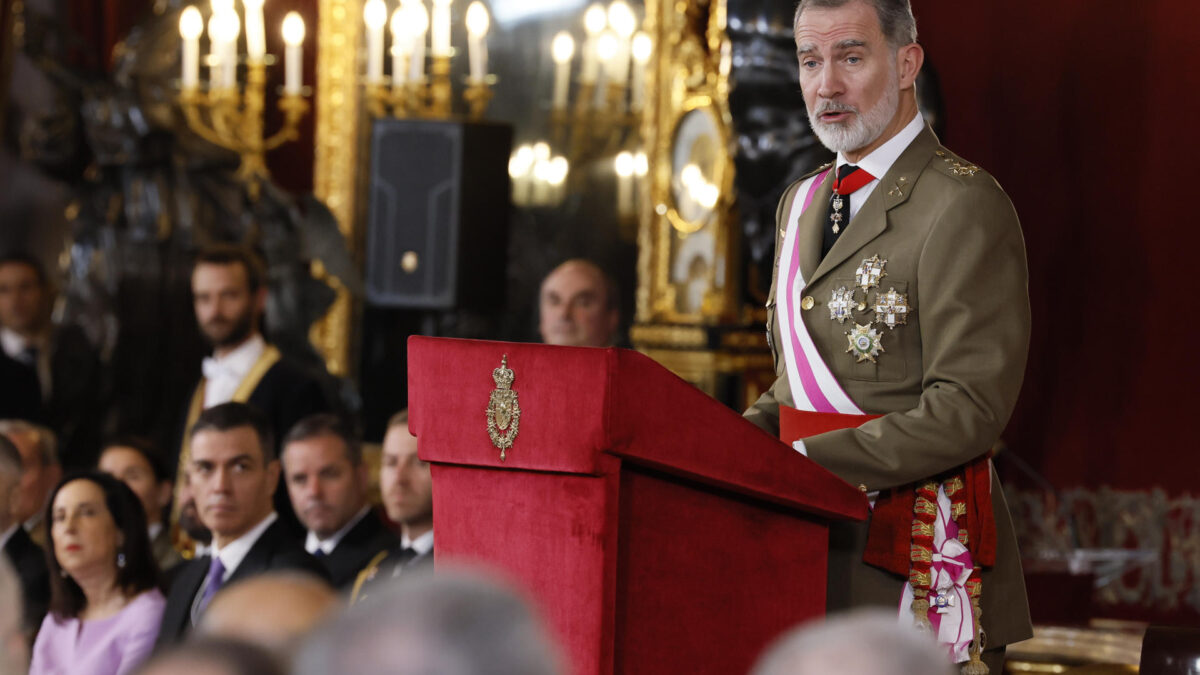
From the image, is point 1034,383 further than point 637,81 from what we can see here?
No

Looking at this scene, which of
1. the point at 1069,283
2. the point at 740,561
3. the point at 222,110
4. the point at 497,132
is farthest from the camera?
the point at 222,110

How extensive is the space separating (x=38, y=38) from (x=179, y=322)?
4.80 ft

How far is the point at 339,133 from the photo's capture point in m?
7.24

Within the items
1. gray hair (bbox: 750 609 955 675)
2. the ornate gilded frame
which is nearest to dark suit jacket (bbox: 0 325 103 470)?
the ornate gilded frame

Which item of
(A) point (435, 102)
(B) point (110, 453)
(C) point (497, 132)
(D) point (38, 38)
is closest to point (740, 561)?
(B) point (110, 453)

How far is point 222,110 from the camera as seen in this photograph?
7.01 m

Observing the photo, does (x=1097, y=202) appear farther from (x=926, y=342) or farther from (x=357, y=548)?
(x=926, y=342)

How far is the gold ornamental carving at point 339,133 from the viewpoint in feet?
23.6

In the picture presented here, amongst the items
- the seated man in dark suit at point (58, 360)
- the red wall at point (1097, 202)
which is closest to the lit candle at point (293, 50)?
the seated man in dark suit at point (58, 360)

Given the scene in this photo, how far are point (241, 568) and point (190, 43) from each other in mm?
3644

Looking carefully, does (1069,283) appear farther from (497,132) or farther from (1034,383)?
(497,132)

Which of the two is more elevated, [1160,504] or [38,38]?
[38,38]

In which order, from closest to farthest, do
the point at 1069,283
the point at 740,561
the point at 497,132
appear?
the point at 740,561 < the point at 1069,283 < the point at 497,132

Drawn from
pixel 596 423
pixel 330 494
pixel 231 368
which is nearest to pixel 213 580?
pixel 330 494
